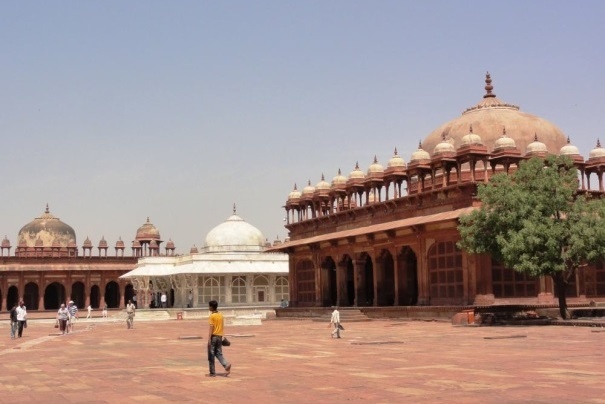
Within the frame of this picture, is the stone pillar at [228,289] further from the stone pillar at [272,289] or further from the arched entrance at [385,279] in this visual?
the arched entrance at [385,279]

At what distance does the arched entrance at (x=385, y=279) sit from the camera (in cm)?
3928

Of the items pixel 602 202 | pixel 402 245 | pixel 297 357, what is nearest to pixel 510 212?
pixel 602 202

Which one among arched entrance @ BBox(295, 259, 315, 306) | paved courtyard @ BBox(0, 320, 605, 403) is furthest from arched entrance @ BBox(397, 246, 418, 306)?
paved courtyard @ BBox(0, 320, 605, 403)

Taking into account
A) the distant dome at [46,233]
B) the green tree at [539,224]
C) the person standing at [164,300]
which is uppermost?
the distant dome at [46,233]

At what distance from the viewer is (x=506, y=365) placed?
13.4 metres

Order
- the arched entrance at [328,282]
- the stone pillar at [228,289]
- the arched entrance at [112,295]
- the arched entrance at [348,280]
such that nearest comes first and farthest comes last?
the arched entrance at [348,280]
the arched entrance at [328,282]
the stone pillar at [228,289]
the arched entrance at [112,295]

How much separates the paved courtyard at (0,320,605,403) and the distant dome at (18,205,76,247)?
199 feet

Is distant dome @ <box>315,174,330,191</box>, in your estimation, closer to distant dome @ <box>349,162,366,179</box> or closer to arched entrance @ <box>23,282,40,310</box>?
distant dome @ <box>349,162,366,179</box>

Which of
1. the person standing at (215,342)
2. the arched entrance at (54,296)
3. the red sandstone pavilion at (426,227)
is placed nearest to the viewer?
the person standing at (215,342)

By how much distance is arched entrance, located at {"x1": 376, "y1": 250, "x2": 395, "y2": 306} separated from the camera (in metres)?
39.3

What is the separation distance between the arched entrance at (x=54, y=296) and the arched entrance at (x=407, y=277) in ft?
153

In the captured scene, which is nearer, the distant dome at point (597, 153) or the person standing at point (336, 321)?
the person standing at point (336, 321)

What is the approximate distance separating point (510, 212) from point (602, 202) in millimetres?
3427

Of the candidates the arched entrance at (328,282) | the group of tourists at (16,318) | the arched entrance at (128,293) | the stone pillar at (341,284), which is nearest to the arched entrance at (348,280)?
the stone pillar at (341,284)
